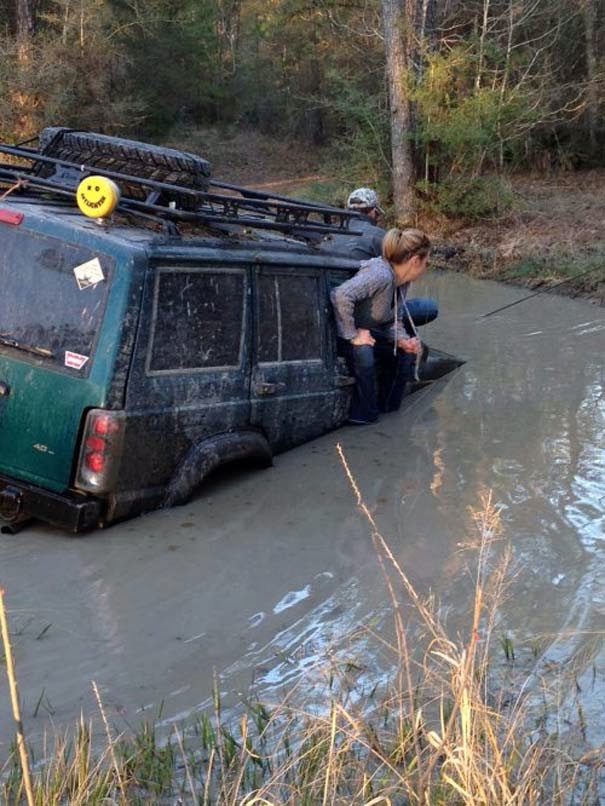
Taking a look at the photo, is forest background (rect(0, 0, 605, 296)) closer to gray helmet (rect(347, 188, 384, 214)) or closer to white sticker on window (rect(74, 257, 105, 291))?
gray helmet (rect(347, 188, 384, 214))

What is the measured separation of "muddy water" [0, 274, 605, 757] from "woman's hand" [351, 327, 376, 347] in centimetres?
68

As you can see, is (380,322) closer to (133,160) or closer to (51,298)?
(133,160)

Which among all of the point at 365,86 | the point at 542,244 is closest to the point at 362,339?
the point at 542,244

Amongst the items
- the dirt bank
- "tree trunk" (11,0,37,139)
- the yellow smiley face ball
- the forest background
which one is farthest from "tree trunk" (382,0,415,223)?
the yellow smiley face ball

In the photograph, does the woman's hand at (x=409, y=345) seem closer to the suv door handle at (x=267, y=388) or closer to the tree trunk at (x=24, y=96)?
the suv door handle at (x=267, y=388)

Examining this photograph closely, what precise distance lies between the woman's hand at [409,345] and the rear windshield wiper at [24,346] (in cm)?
318

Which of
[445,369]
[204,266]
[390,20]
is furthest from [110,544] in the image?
[390,20]

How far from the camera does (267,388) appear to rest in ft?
19.3

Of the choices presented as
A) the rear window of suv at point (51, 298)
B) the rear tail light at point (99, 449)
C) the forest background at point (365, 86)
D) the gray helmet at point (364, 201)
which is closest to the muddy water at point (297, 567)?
the rear tail light at point (99, 449)

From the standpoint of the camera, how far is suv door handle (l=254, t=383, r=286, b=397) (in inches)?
229

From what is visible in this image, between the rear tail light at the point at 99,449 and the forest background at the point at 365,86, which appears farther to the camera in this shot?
the forest background at the point at 365,86

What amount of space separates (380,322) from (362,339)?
32 centimetres

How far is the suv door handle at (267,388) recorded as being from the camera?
229 inches

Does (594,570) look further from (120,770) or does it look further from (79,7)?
(79,7)
